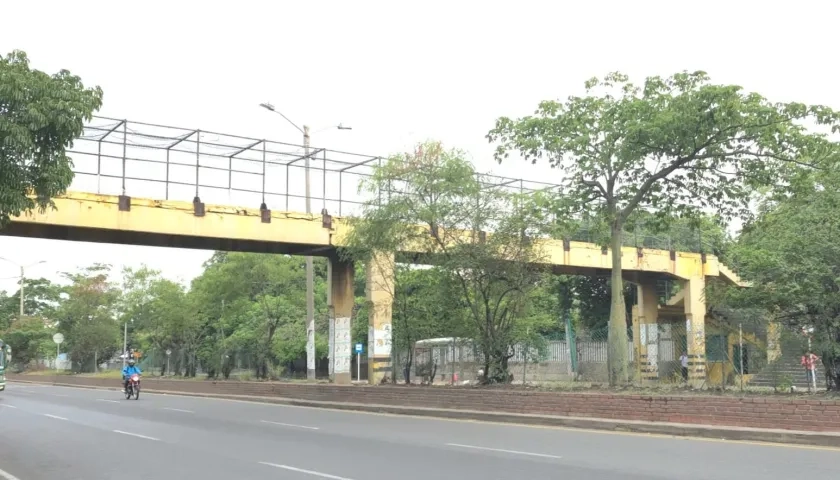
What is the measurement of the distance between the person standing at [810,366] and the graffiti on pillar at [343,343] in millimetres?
16730

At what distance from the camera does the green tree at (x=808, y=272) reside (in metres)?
16.2

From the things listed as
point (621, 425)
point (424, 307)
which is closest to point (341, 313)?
point (424, 307)

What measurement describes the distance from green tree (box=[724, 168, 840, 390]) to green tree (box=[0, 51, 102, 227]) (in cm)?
1400

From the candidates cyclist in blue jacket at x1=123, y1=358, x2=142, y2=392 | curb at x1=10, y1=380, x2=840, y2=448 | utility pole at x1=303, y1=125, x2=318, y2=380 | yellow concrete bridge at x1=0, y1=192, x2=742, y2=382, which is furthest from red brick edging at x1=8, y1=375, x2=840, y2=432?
cyclist in blue jacket at x1=123, y1=358, x2=142, y2=392

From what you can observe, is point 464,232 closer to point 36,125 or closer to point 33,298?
point 36,125

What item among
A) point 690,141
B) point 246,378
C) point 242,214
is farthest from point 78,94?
point 246,378

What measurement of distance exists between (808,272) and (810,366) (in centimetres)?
223

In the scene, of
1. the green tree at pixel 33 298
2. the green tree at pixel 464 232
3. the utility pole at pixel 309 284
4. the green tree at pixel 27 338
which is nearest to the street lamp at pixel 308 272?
the utility pole at pixel 309 284

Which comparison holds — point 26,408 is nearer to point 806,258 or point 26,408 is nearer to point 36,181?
point 36,181

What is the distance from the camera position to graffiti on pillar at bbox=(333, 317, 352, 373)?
2970 cm

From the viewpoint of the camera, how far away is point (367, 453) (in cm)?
1345

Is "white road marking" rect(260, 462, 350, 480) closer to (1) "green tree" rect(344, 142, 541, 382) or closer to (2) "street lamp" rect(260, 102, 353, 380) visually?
(1) "green tree" rect(344, 142, 541, 382)

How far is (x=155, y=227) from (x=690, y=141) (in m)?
16.1

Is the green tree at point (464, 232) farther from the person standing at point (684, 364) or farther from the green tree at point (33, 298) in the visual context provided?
the green tree at point (33, 298)
